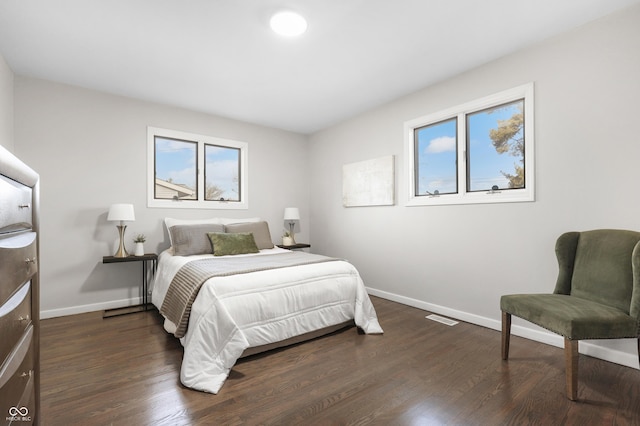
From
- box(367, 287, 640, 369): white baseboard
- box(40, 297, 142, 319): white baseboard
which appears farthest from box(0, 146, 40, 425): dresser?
box(367, 287, 640, 369): white baseboard

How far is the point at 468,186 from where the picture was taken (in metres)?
3.19

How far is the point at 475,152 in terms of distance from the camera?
10.3 ft

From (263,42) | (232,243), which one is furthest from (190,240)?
(263,42)

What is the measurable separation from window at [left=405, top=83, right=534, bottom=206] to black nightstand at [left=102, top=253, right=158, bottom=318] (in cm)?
319

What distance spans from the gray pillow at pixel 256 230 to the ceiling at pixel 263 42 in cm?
165

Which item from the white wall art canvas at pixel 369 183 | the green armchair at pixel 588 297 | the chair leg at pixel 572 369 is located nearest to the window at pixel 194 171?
the white wall art canvas at pixel 369 183

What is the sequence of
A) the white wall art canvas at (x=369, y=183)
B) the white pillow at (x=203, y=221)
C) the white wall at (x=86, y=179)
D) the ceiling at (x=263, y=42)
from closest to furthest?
1. the ceiling at (x=263, y=42)
2. the white wall at (x=86, y=179)
3. the white pillow at (x=203, y=221)
4. the white wall art canvas at (x=369, y=183)

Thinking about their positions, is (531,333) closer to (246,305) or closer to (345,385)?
(345,385)

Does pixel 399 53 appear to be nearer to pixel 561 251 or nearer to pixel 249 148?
pixel 561 251

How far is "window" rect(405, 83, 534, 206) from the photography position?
2768 mm

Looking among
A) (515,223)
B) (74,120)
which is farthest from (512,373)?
(74,120)

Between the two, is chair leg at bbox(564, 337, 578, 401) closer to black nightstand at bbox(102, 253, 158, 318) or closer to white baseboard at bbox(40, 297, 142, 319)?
black nightstand at bbox(102, 253, 158, 318)

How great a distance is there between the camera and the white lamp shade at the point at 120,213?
332 centimetres

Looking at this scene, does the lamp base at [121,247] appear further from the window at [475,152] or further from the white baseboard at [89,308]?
the window at [475,152]
